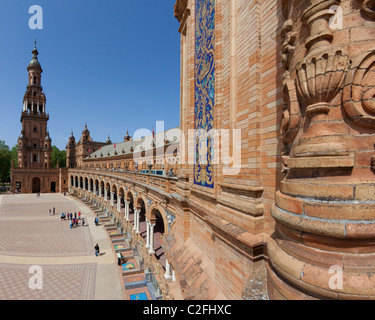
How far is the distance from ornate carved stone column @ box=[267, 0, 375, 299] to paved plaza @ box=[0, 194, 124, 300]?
529 inches

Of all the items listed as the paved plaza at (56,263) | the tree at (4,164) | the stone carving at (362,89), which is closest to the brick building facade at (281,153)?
the stone carving at (362,89)

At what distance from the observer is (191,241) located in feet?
24.3

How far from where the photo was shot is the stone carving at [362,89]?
2221 mm

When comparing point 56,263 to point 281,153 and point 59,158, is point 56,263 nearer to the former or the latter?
point 281,153

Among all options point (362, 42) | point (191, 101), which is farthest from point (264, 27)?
point (191, 101)

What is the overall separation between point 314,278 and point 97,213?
37048 millimetres

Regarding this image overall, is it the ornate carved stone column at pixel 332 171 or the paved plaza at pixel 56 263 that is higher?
the ornate carved stone column at pixel 332 171

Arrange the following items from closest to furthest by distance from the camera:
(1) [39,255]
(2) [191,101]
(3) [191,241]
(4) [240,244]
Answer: (4) [240,244] → (3) [191,241] → (2) [191,101] → (1) [39,255]

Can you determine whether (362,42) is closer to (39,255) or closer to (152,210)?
(152,210)

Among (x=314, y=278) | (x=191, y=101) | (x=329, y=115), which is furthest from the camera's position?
(x=191, y=101)

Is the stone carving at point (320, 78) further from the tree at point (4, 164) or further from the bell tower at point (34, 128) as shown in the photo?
the tree at point (4, 164)

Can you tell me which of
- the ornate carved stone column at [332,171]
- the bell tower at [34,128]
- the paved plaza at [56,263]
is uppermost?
the bell tower at [34,128]

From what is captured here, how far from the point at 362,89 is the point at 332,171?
99 cm
